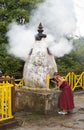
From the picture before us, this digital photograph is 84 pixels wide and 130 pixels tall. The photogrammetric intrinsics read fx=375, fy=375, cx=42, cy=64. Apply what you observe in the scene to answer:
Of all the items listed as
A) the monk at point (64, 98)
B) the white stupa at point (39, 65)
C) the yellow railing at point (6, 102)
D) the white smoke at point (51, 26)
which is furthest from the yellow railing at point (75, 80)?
the yellow railing at point (6, 102)

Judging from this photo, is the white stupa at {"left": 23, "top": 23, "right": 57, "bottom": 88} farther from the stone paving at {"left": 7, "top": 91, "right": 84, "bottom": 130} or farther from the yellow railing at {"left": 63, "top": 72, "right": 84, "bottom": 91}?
the yellow railing at {"left": 63, "top": 72, "right": 84, "bottom": 91}

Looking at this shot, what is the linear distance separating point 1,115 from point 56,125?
155 cm

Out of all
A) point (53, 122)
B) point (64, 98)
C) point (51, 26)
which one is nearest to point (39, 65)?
point (64, 98)

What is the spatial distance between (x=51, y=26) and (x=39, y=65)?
5589mm

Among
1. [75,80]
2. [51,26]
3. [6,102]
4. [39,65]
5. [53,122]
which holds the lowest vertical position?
[53,122]

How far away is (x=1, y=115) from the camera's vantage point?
10.2 metres

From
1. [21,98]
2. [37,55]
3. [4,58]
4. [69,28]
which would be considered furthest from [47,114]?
[69,28]

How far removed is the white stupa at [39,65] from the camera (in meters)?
12.2

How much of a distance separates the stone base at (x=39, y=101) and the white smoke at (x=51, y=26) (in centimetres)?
277

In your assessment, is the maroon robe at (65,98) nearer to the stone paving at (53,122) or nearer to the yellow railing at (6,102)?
the stone paving at (53,122)

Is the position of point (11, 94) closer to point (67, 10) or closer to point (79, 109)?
point (79, 109)

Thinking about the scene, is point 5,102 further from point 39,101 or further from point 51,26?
point 51,26

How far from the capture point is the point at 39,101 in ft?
38.9

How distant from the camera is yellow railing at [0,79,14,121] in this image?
9953 mm
